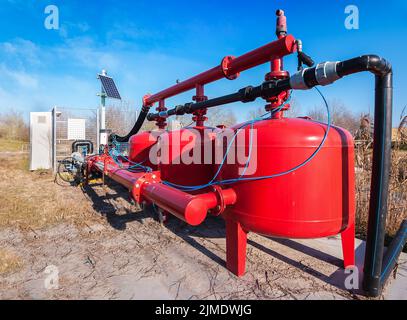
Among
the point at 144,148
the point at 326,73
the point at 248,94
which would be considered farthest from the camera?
the point at 144,148

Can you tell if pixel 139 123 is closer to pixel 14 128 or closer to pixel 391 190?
pixel 391 190

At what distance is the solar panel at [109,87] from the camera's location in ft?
20.4

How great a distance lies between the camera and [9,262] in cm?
244

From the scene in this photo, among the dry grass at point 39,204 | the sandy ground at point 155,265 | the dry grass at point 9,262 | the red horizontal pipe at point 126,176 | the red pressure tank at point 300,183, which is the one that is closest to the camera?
the red pressure tank at point 300,183

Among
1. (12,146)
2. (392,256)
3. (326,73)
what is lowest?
(392,256)

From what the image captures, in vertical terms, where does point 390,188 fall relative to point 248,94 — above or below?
below

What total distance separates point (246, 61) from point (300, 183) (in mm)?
1273

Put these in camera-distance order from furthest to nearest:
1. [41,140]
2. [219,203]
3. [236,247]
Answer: [41,140] < [236,247] < [219,203]

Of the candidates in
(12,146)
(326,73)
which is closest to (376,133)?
(326,73)

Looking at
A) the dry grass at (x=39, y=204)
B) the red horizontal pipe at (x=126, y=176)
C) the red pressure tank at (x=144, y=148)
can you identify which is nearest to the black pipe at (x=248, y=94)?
the red pressure tank at (x=144, y=148)

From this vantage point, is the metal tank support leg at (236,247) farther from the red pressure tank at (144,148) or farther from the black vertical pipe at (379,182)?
the red pressure tank at (144,148)

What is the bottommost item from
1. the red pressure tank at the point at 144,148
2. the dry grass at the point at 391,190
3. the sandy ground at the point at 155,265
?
the sandy ground at the point at 155,265

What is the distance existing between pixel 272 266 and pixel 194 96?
6.99ft

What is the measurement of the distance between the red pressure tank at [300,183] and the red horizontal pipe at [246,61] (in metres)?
0.59
